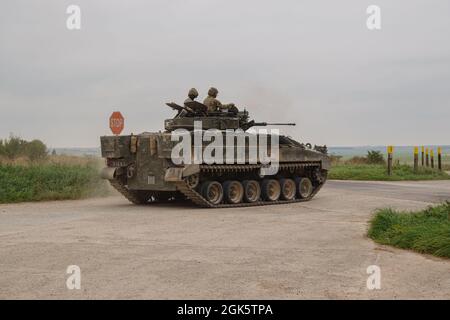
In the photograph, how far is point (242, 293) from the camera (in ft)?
22.5

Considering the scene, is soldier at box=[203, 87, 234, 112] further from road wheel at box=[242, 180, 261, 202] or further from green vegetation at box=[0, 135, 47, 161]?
green vegetation at box=[0, 135, 47, 161]

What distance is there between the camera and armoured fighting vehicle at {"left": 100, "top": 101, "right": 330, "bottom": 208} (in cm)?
1630

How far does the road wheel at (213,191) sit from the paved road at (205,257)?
1288 millimetres

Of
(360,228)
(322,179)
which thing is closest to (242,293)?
(360,228)

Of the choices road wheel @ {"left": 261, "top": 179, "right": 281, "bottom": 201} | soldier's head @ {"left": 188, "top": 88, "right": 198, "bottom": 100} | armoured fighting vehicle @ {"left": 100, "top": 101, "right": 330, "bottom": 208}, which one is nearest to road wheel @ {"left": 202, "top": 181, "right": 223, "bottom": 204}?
armoured fighting vehicle @ {"left": 100, "top": 101, "right": 330, "bottom": 208}

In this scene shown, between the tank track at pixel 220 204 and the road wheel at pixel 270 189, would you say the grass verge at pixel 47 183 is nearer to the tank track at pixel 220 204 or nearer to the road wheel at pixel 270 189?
the tank track at pixel 220 204

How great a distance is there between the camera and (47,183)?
2048 centimetres

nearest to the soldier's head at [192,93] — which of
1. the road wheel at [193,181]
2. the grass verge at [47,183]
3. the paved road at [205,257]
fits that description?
the road wheel at [193,181]

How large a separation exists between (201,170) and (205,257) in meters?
7.47

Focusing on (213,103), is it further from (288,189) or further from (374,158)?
(374,158)

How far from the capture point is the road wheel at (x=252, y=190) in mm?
17734

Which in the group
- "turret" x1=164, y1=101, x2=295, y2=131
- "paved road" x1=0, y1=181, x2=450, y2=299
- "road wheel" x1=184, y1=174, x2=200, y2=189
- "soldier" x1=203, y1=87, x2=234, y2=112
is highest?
"soldier" x1=203, y1=87, x2=234, y2=112

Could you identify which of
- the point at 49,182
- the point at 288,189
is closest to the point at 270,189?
the point at 288,189

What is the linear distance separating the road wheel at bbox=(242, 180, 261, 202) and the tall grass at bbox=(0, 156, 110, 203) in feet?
18.3
